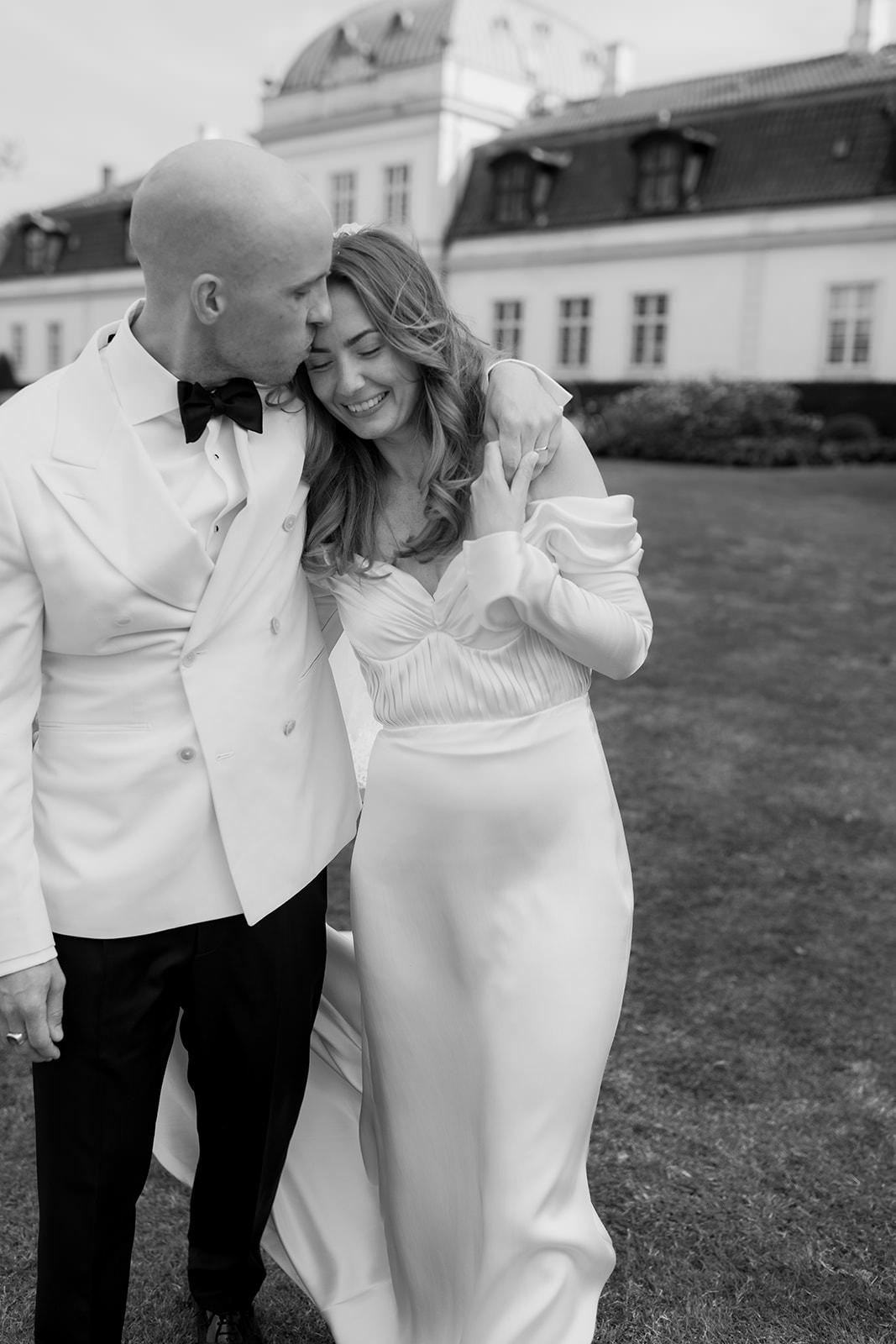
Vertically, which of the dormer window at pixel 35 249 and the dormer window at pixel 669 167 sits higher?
the dormer window at pixel 669 167

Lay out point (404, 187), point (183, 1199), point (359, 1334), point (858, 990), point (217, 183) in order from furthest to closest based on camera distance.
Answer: point (404, 187)
point (858, 990)
point (183, 1199)
point (359, 1334)
point (217, 183)

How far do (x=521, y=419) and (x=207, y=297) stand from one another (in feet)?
2.11

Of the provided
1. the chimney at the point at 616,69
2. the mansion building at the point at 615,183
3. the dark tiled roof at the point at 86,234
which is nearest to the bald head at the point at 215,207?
the mansion building at the point at 615,183

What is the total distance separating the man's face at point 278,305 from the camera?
2.04 meters

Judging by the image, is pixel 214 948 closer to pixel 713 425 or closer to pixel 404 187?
pixel 713 425

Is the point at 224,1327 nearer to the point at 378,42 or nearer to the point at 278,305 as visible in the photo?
the point at 278,305

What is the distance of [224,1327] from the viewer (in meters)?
2.74

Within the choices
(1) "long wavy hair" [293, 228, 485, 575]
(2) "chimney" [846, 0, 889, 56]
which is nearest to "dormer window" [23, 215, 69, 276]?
(2) "chimney" [846, 0, 889, 56]

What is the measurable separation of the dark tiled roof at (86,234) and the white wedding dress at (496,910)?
40223mm

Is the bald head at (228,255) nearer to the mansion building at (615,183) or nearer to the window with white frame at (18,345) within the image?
the mansion building at (615,183)

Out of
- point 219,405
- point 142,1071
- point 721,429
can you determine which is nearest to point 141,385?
point 219,405

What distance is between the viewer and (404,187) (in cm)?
3297

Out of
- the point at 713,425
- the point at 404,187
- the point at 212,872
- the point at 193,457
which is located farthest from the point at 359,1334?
the point at 404,187

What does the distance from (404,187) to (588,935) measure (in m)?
33.5
